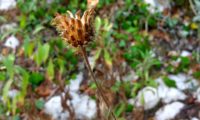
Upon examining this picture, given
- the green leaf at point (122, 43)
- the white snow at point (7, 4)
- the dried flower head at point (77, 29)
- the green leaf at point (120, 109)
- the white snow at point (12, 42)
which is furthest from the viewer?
the white snow at point (7, 4)

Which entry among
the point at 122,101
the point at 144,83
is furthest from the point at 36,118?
the point at 144,83

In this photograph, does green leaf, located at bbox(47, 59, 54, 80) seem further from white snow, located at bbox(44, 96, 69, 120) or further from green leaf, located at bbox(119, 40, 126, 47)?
green leaf, located at bbox(119, 40, 126, 47)

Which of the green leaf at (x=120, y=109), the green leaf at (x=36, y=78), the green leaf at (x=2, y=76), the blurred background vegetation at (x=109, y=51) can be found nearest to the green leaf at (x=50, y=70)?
the blurred background vegetation at (x=109, y=51)

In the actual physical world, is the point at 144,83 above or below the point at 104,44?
below

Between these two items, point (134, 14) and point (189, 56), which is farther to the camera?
point (134, 14)

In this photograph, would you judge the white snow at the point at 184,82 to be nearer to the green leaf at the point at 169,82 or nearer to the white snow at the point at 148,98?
the green leaf at the point at 169,82

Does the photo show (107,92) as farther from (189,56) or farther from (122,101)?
(189,56)

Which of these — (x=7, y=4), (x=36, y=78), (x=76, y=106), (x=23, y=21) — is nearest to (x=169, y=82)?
(x=76, y=106)
